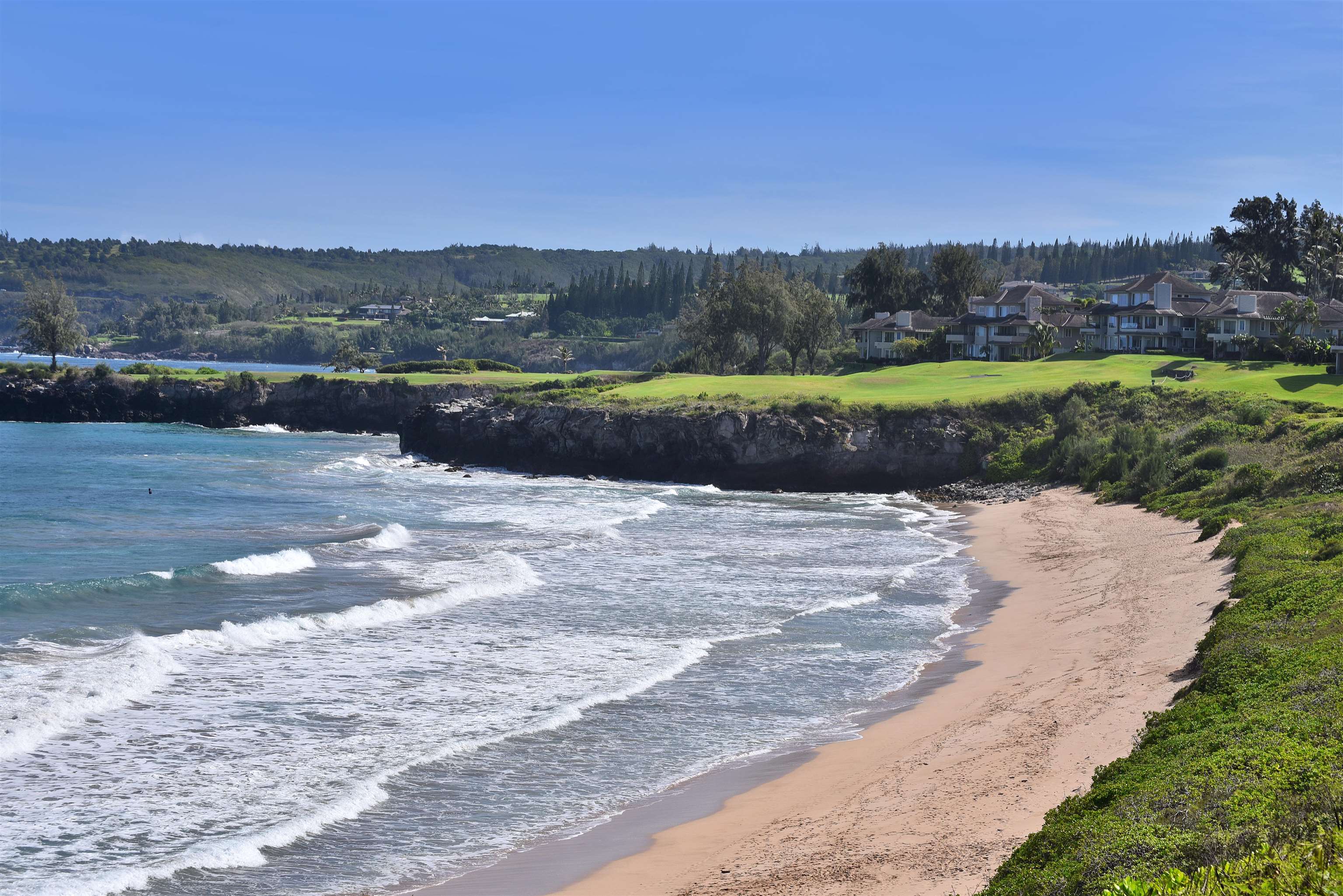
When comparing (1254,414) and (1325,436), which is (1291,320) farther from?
(1325,436)

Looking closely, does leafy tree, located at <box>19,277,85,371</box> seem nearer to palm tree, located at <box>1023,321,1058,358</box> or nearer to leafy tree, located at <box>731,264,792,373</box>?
leafy tree, located at <box>731,264,792,373</box>

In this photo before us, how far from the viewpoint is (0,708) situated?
18.6 meters

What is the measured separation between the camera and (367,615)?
26.7 m

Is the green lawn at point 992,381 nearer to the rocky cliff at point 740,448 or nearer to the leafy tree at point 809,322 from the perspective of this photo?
the rocky cliff at point 740,448

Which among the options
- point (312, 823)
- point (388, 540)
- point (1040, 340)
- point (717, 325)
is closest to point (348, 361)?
point (717, 325)

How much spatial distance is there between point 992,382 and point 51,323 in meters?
90.4

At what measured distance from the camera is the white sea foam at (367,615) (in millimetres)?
23969

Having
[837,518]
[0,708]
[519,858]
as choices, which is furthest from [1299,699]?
[837,518]

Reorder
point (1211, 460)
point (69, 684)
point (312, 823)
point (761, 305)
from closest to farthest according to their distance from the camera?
point (312, 823), point (69, 684), point (1211, 460), point (761, 305)

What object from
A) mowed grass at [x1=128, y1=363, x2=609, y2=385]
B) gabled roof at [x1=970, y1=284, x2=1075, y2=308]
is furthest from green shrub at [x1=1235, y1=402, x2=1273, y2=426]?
mowed grass at [x1=128, y1=363, x2=609, y2=385]

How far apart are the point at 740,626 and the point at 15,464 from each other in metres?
47.9

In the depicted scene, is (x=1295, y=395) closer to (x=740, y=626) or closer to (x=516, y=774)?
(x=740, y=626)

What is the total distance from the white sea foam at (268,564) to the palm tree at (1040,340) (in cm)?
6670

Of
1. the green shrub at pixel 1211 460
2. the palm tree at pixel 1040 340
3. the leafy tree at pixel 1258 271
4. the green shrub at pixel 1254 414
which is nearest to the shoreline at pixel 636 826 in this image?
the green shrub at pixel 1211 460
